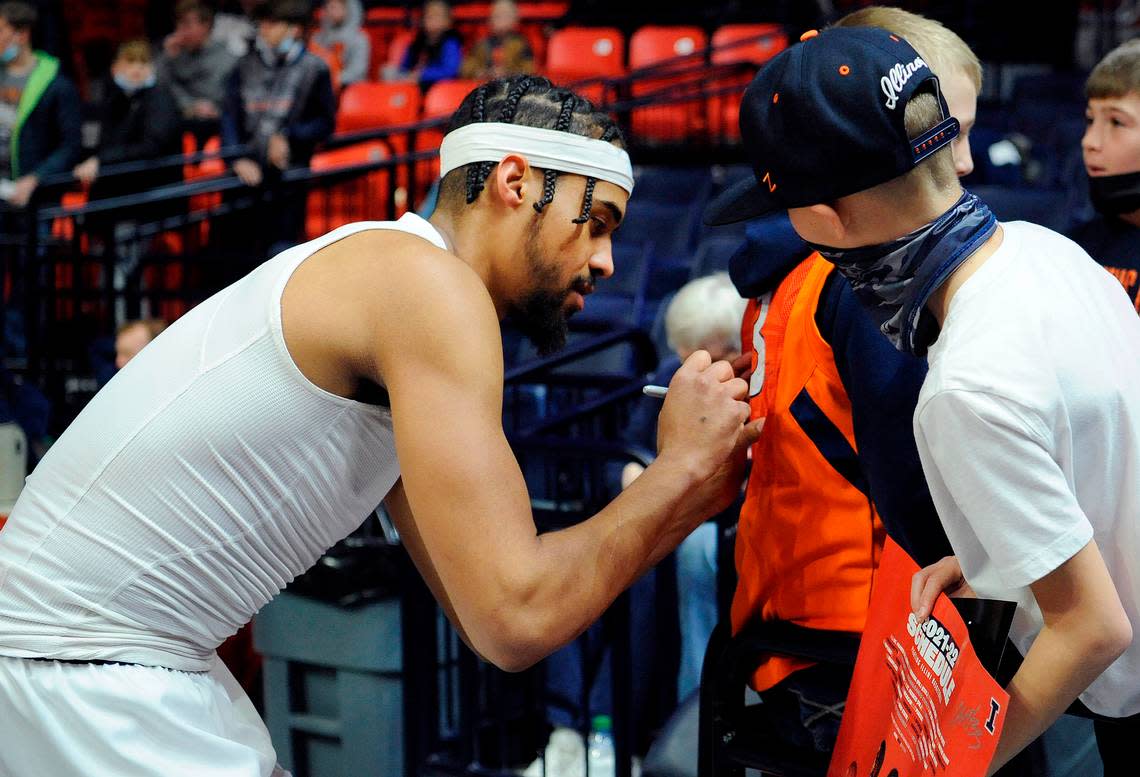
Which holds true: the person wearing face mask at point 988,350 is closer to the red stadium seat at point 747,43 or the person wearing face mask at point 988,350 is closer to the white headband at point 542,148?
the white headband at point 542,148

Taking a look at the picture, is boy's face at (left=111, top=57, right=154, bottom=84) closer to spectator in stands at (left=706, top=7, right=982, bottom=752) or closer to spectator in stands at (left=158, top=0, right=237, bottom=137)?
spectator in stands at (left=158, top=0, right=237, bottom=137)

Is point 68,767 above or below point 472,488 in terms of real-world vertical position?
below

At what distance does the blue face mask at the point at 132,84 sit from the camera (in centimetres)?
958

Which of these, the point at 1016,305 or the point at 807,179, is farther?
the point at 807,179

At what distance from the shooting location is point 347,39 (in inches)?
492

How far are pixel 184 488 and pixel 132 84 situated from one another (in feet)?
27.9

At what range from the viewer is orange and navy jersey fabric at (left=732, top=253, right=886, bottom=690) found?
2.02 m

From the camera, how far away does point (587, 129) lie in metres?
2.11

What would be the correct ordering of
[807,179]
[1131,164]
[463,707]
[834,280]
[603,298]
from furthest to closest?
[603,298] → [463,707] → [1131,164] → [834,280] → [807,179]

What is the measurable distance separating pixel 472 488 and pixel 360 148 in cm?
916

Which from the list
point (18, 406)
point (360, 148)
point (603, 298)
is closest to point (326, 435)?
point (18, 406)

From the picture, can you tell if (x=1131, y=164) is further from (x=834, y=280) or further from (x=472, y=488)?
(x=472, y=488)

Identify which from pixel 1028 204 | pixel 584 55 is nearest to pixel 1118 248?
pixel 1028 204

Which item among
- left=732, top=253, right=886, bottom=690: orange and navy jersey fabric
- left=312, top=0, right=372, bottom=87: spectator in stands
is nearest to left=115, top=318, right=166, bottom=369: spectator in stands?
left=732, top=253, right=886, bottom=690: orange and navy jersey fabric
